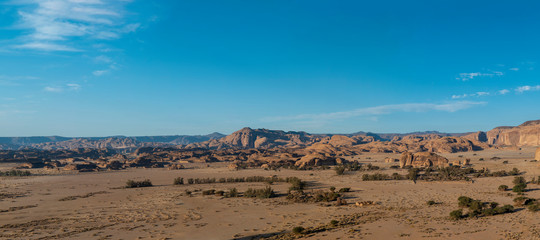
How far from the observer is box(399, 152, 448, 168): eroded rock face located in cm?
5594

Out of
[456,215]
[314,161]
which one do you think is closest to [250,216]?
[456,215]

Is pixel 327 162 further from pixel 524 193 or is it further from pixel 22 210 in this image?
pixel 22 210

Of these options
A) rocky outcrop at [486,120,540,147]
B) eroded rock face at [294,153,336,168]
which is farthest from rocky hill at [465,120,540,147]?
eroded rock face at [294,153,336,168]

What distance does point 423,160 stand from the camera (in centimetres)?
5731

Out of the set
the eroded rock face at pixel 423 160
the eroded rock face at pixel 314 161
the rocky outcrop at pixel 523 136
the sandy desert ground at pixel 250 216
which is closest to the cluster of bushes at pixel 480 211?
the sandy desert ground at pixel 250 216

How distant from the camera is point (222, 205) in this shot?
91.5 ft

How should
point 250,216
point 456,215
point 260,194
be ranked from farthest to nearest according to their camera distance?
point 260,194 → point 250,216 → point 456,215

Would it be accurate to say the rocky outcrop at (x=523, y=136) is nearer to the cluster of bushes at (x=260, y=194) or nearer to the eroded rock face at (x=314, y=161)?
the eroded rock face at (x=314, y=161)

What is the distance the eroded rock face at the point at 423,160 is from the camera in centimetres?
5594

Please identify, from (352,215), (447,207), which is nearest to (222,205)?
(352,215)

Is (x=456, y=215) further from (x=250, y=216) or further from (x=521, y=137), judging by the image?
(x=521, y=137)

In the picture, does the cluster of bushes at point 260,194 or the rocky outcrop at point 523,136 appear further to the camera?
the rocky outcrop at point 523,136

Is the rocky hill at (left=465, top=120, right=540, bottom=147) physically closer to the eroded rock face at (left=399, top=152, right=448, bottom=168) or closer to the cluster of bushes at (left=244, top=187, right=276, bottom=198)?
the eroded rock face at (left=399, top=152, right=448, bottom=168)

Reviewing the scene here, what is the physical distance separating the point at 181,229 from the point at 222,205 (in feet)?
26.8
